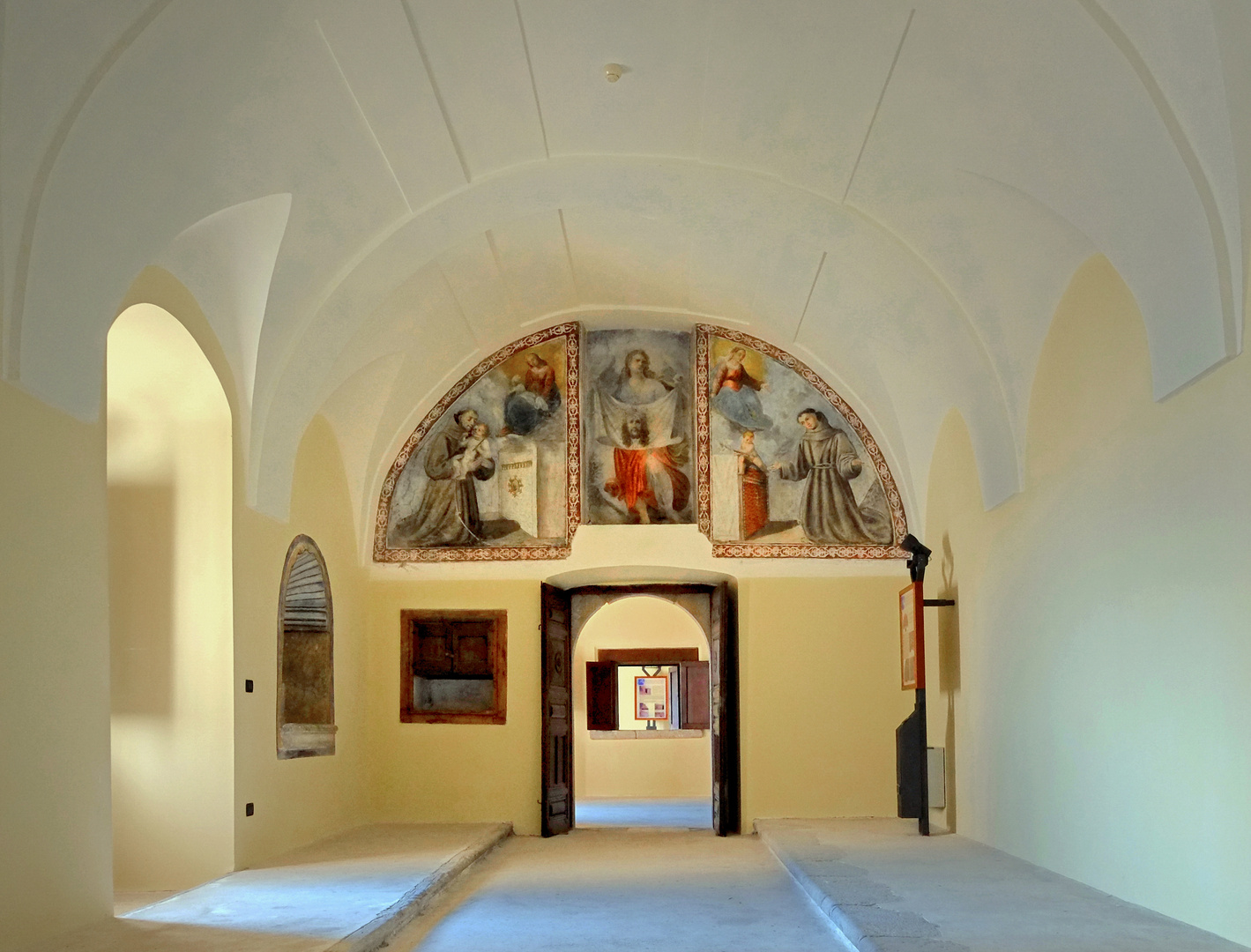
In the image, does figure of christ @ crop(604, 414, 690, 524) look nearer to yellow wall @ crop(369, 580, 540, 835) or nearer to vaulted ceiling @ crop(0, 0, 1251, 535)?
yellow wall @ crop(369, 580, 540, 835)

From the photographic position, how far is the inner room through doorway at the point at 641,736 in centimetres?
1930

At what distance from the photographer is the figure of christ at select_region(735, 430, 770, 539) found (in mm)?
13320

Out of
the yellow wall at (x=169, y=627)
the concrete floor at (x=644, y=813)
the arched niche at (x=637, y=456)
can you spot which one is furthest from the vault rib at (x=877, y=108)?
the concrete floor at (x=644, y=813)

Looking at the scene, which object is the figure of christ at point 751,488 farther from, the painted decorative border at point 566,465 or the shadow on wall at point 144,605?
the shadow on wall at point 144,605

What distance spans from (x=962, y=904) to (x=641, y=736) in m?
13.3

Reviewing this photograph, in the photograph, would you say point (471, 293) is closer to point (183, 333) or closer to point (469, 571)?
point (469, 571)

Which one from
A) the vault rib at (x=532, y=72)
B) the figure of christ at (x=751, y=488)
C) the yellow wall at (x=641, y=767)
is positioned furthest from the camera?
the yellow wall at (x=641, y=767)

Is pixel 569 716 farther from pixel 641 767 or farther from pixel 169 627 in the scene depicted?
pixel 641 767

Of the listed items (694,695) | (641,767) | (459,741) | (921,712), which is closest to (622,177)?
(921,712)

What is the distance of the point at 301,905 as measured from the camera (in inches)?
288

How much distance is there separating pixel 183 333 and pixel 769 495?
6735 mm

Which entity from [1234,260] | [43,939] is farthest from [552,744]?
[1234,260]

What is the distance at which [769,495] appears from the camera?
13.4 metres

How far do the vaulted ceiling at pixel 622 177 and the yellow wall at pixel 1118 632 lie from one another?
1.33 feet
